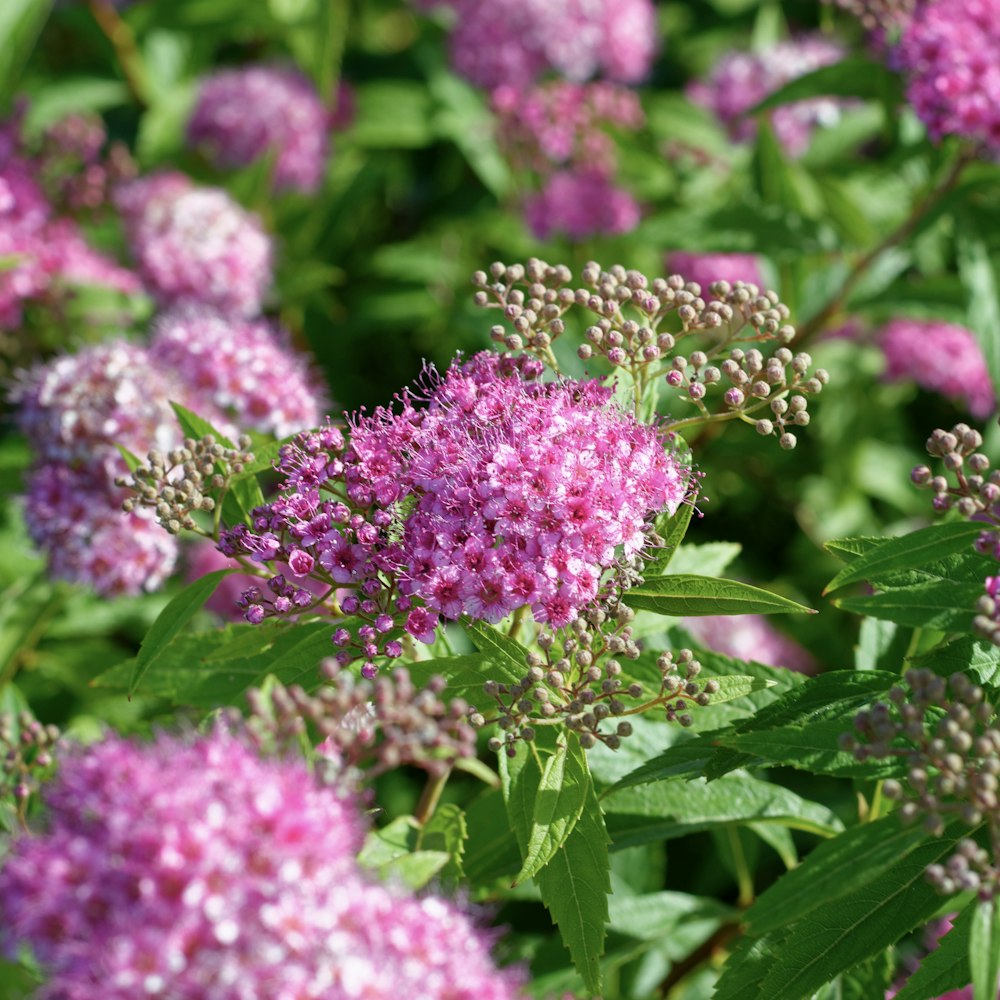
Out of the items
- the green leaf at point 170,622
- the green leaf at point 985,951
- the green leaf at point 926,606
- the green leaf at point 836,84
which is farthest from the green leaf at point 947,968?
the green leaf at point 836,84

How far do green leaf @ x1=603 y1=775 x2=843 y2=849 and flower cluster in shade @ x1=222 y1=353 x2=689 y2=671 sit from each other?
54cm

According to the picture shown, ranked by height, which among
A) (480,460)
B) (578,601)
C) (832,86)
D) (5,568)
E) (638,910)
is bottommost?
(638,910)

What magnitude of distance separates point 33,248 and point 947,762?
3.02 metres

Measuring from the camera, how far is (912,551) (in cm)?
168

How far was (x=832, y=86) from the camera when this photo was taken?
11.1 ft

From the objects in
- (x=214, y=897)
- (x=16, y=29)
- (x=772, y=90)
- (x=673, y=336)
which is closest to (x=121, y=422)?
(x=673, y=336)

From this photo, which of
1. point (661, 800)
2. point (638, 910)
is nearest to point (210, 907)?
A: point (661, 800)

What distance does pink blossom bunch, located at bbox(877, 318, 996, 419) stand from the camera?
164 inches

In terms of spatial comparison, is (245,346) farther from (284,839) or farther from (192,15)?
(192,15)

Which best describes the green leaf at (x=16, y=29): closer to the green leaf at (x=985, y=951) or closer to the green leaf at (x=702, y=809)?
the green leaf at (x=702, y=809)

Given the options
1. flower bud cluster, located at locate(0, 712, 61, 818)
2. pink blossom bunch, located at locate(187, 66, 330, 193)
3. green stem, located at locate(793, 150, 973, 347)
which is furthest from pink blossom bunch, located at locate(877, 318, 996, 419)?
flower bud cluster, located at locate(0, 712, 61, 818)

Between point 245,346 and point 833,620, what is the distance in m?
2.16

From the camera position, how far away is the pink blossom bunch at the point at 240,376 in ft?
8.97

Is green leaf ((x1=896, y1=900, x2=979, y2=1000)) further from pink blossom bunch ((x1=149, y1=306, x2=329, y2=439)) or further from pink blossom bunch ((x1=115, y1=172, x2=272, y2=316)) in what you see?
pink blossom bunch ((x1=115, y1=172, x2=272, y2=316))
